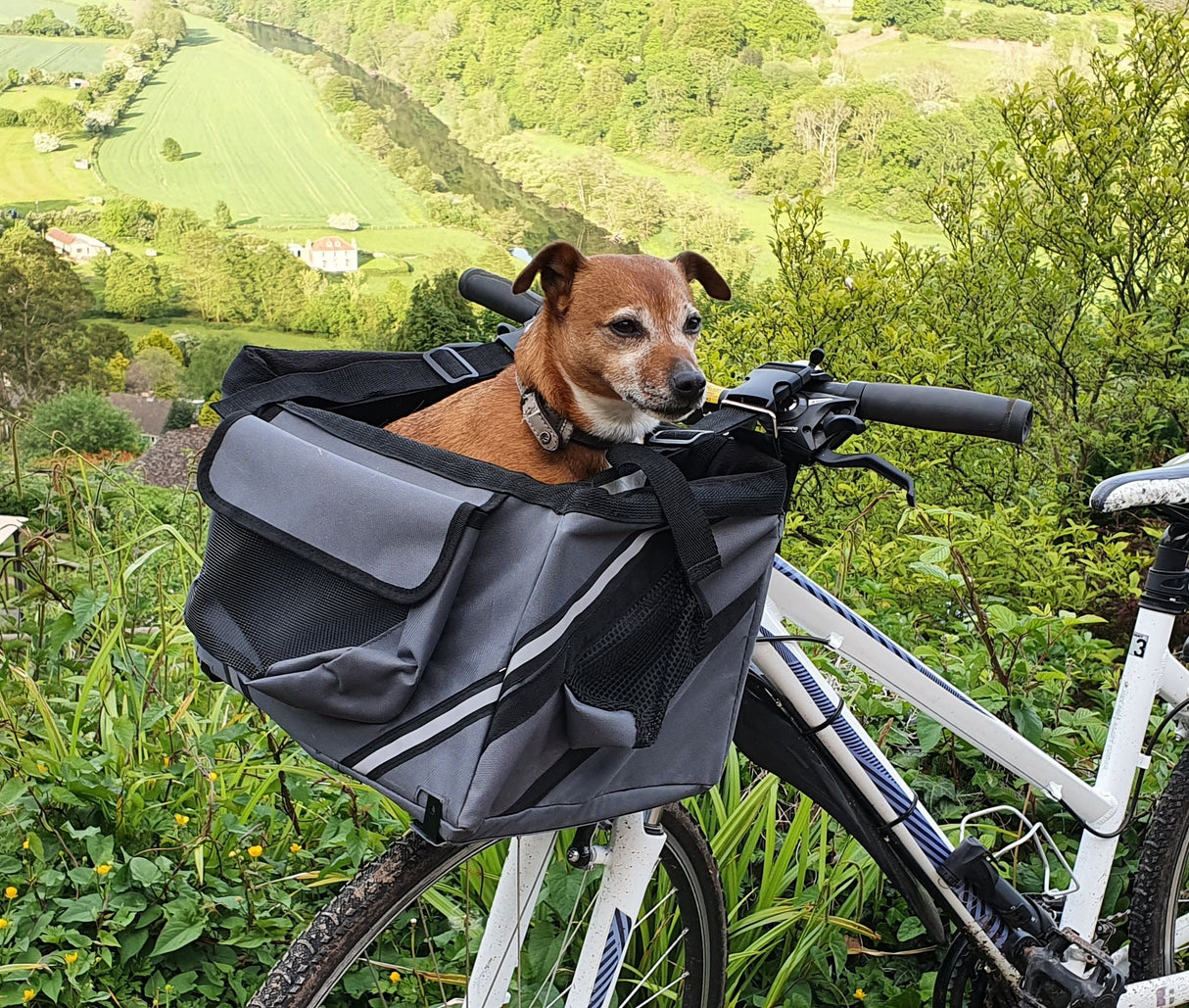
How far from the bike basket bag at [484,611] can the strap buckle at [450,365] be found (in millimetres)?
391

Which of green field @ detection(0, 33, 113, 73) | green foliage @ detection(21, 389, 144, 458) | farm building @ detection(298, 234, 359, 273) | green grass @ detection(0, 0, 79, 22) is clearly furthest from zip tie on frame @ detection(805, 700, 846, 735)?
green grass @ detection(0, 0, 79, 22)

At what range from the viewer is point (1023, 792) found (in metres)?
2.30

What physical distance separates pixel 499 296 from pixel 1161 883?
4.66 feet

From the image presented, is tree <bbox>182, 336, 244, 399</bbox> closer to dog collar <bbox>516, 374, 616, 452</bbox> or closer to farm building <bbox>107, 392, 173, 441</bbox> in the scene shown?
farm building <bbox>107, 392, 173, 441</bbox>

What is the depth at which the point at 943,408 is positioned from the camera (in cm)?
118

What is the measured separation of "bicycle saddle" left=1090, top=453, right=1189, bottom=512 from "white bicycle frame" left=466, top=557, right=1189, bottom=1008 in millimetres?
187

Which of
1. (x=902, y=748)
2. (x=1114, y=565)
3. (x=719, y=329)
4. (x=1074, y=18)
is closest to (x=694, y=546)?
(x=902, y=748)

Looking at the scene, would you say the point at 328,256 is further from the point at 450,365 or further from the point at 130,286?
the point at 450,365

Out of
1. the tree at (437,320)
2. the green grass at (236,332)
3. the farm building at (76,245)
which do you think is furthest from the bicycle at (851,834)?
the farm building at (76,245)

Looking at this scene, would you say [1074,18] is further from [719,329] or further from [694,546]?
[694,546]

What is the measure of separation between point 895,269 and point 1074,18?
245 inches

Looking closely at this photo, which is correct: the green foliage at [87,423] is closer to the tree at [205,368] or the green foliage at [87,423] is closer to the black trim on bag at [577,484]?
the tree at [205,368]

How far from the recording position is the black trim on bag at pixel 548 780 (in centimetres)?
103

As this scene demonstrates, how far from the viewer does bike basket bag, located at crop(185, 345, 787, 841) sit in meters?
0.99
